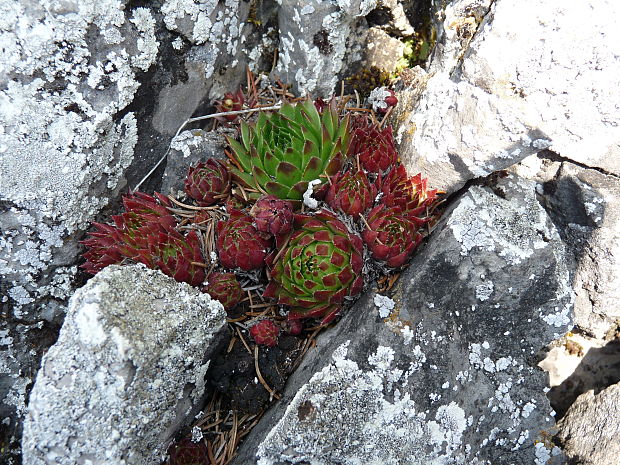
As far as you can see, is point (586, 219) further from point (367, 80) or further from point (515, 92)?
point (367, 80)

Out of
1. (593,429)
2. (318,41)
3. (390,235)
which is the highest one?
(318,41)

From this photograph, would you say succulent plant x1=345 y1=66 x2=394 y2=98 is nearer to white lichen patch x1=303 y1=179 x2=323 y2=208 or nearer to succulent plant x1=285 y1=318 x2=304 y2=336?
white lichen patch x1=303 y1=179 x2=323 y2=208

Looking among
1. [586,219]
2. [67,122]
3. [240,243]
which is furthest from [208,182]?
[586,219]

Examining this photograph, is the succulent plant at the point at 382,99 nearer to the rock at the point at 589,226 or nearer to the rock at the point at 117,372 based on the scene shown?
the rock at the point at 589,226

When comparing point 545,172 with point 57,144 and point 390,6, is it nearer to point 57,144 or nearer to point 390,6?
point 390,6

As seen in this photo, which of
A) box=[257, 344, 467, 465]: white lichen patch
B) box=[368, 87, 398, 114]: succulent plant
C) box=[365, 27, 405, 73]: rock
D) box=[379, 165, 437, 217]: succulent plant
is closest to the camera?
box=[257, 344, 467, 465]: white lichen patch

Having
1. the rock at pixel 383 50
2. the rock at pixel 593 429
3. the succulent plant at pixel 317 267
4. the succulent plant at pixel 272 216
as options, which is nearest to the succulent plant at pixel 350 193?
the succulent plant at pixel 317 267

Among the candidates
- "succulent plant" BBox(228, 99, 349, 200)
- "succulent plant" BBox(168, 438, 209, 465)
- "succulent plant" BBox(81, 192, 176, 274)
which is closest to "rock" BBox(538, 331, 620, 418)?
"succulent plant" BBox(228, 99, 349, 200)
